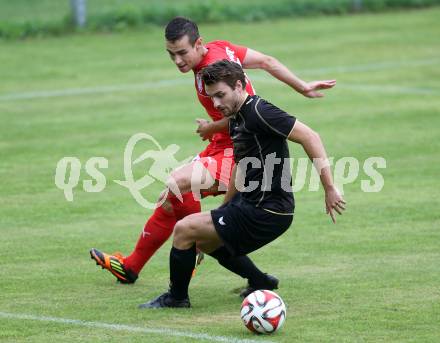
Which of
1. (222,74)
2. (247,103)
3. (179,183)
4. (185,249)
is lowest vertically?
(185,249)

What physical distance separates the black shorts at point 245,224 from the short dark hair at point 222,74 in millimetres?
855

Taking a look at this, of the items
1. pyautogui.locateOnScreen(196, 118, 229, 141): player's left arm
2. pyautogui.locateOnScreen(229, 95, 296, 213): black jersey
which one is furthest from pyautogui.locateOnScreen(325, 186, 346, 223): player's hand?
pyautogui.locateOnScreen(196, 118, 229, 141): player's left arm

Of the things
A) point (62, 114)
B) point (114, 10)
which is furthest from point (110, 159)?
point (114, 10)

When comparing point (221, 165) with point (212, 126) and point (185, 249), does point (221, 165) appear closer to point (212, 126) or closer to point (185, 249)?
point (212, 126)

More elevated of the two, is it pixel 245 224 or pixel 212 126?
pixel 212 126

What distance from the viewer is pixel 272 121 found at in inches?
280

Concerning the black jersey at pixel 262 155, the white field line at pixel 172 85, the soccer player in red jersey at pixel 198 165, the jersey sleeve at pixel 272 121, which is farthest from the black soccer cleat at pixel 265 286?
the white field line at pixel 172 85

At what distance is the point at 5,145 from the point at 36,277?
6.09 meters

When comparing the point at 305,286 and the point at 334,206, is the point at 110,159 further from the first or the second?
the point at 334,206

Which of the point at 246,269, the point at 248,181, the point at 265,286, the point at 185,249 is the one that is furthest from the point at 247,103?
the point at 265,286

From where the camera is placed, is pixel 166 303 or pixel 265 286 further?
pixel 265 286

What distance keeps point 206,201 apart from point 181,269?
3960 millimetres

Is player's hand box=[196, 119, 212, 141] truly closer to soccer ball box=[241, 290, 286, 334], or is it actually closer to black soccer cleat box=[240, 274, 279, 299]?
black soccer cleat box=[240, 274, 279, 299]

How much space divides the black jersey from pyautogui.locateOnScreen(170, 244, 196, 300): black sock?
556 millimetres
